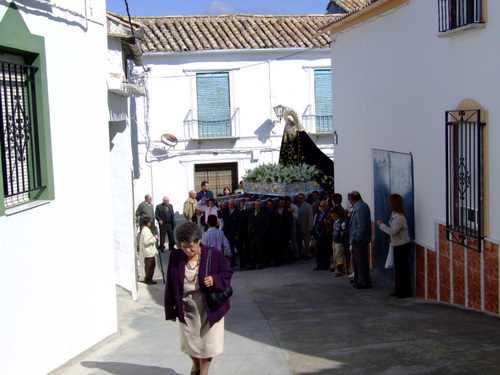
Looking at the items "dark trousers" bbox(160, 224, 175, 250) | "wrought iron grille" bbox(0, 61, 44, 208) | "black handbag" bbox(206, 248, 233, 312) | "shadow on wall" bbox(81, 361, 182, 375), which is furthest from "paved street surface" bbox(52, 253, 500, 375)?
"dark trousers" bbox(160, 224, 175, 250)

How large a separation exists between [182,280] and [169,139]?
56.1 feet

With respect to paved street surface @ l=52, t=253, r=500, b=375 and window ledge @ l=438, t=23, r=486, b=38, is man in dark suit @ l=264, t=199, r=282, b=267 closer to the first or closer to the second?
paved street surface @ l=52, t=253, r=500, b=375

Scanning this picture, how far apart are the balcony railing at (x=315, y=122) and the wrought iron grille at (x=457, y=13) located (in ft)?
47.1

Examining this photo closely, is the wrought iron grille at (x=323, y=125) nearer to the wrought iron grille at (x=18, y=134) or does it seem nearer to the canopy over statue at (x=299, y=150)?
the canopy over statue at (x=299, y=150)

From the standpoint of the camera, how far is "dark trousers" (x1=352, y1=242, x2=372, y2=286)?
11.6 meters

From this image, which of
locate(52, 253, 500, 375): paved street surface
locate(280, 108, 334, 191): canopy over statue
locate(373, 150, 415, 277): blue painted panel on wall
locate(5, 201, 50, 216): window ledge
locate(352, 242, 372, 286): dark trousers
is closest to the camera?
locate(5, 201, 50, 216): window ledge

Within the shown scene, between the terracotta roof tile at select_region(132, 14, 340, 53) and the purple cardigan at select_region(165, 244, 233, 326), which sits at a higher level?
Answer: the terracotta roof tile at select_region(132, 14, 340, 53)

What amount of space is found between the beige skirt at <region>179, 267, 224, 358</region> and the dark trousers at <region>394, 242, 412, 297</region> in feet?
17.0

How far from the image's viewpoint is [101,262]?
810 centimetres

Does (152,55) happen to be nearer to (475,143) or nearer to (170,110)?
(170,110)

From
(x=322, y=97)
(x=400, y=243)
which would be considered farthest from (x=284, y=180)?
Answer: (x=322, y=97)

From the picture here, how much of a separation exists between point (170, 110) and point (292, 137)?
21.9ft

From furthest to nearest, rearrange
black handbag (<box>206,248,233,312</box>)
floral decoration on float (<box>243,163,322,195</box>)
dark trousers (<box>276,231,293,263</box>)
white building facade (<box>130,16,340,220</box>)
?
white building facade (<box>130,16,340,220</box>), floral decoration on float (<box>243,163,322,195</box>), dark trousers (<box>276,231,293,263</box>), black handbag (<box>206,248,233,312</box>)

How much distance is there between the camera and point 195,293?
617cm
